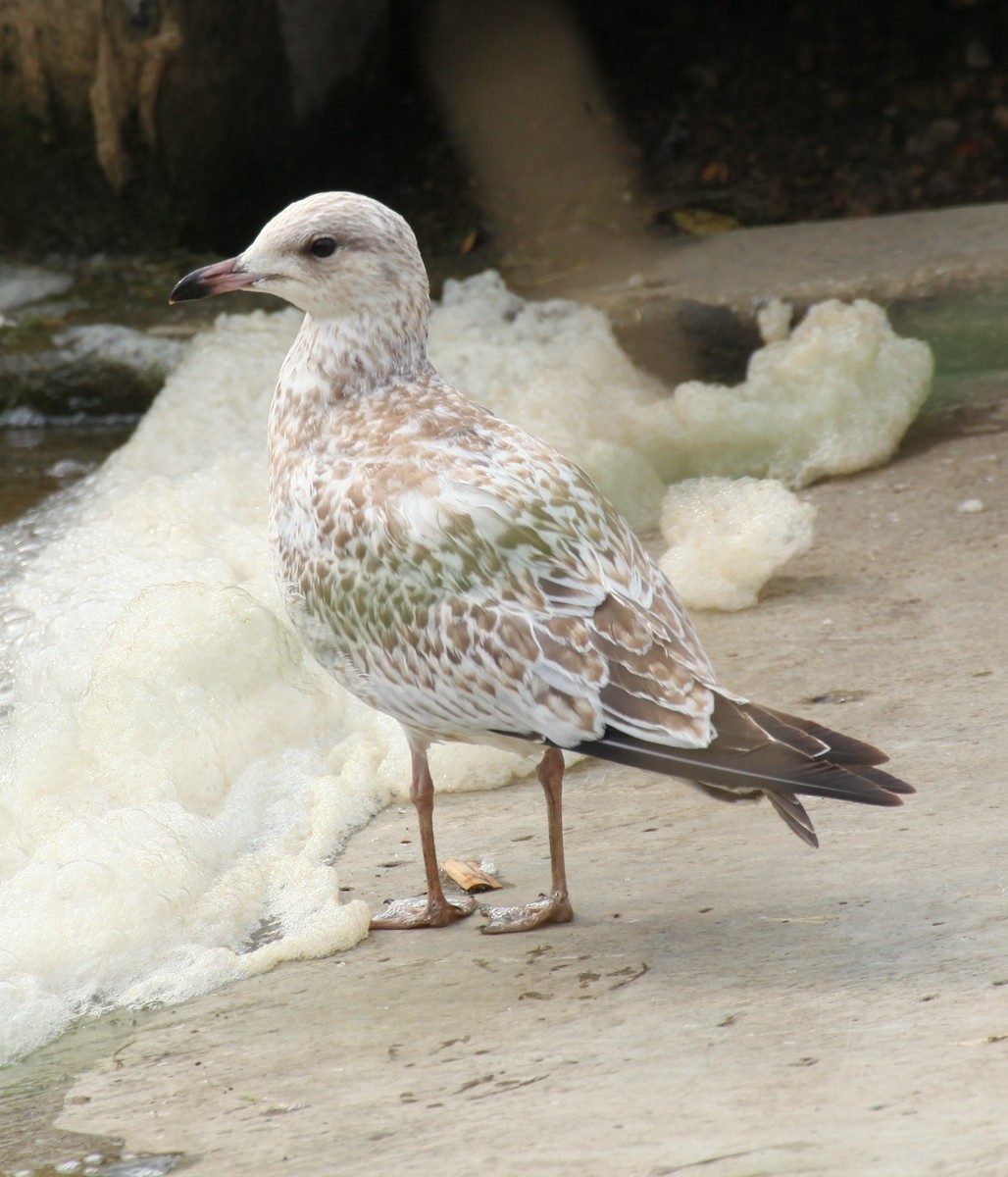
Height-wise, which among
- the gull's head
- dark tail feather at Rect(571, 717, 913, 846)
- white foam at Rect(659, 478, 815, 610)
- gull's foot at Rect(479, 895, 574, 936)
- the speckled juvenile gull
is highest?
the gull's head

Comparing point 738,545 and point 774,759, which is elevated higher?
point 774,759

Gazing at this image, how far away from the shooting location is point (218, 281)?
3230 millimetres

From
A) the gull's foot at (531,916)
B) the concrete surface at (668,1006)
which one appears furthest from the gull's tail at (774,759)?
the gull's foot at (531,916)

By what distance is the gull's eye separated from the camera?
3.15m

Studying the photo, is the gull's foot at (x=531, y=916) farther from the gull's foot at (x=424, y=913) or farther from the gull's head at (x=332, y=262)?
the gull's head at (x=332, y=262)

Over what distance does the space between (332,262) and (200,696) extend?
1.28 metres

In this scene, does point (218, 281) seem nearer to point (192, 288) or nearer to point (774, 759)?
point (192, 288)

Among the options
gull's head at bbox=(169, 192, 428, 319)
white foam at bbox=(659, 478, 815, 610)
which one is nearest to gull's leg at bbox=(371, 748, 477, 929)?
gull's head at bbox=(169, 192, 428, 319)

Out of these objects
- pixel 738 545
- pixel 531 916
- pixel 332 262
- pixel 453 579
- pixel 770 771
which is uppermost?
pixel 332 262

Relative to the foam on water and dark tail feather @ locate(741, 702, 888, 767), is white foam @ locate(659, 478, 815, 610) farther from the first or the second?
dark tail feather @ locate(741, 702, 888, 767)

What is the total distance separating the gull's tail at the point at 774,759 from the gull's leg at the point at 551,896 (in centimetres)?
35

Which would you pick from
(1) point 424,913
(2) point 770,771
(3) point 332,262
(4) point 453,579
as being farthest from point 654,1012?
(3) point 332,262

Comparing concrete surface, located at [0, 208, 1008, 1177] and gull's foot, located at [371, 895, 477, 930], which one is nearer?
concrete surface, located at [0, 208, 1008, 1177]

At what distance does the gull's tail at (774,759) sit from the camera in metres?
2.50
